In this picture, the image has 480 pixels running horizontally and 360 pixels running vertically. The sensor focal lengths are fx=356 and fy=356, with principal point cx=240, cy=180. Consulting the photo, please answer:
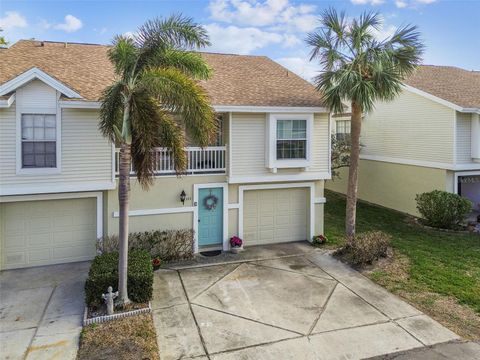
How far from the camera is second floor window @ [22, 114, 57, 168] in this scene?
1004cm

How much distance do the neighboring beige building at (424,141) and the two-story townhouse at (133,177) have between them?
21.1 ft

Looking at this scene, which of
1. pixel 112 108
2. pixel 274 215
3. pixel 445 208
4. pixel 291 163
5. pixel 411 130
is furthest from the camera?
pixel 411 130

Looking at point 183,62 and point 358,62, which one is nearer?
point 183,62

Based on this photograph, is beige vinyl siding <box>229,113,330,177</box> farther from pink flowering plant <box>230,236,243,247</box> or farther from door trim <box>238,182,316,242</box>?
pink flowering plant <box>230,236,243,247</box>

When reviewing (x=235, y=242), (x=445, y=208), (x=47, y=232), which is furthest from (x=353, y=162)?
(x=47, y=232)

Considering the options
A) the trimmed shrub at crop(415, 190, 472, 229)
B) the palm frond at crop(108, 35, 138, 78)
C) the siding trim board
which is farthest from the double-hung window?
the siding trim board

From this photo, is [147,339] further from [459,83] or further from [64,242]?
[459,83]

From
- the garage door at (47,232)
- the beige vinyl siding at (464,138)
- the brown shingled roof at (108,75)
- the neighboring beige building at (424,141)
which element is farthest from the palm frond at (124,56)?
the beige vinyl siding at (464,138)

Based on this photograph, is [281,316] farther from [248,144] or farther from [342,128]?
[342,128]

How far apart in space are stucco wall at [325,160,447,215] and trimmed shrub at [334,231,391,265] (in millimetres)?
6827

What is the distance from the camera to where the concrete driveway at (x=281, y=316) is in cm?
686

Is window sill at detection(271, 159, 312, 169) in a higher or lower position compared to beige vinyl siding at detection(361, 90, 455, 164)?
lower

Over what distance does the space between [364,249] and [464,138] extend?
28.6 feet

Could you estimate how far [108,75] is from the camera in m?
12.4
